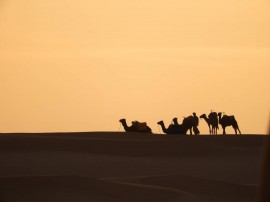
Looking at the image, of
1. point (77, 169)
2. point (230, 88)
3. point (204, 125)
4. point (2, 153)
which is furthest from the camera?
point (204, 125)

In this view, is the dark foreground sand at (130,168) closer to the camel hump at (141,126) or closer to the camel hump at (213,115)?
the camel hump at (141,126)

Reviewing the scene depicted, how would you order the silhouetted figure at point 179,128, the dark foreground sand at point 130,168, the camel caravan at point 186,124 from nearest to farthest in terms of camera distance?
the dark foreground sand at point 130,168 → the camel caravan at point 186,124 → the silhouetted figure at point 179,128

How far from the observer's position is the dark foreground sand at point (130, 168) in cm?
232

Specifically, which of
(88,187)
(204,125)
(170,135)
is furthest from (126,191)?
(204,125)

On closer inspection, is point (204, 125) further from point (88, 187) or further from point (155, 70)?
point (88, 187)

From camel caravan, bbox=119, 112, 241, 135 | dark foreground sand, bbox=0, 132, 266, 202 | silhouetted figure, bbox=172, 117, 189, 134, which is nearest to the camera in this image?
dark foreground sand, bbox=0, 132, 266, 202

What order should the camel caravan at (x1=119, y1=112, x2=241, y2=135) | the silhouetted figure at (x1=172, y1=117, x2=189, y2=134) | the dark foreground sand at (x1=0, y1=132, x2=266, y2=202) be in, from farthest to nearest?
the silhouetted figure at (x1=172, y1=117, x2=189, y2=134) < the camel caravan at (x1=119, y1=112, x2=241, y2=135) < the dark foreground sand at (x1=0, y1=132, x2=266, y2=202)

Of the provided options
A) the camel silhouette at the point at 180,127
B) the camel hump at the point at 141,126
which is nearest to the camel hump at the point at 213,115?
the camel silhouette at the point at 180,127

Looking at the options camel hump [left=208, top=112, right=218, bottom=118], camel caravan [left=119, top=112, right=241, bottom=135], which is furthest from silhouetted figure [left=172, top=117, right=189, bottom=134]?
camel hump [left=208, top=112, right=218, bottom=118]

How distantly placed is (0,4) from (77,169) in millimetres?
2439

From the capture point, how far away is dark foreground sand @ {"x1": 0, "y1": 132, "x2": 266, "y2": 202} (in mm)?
2324

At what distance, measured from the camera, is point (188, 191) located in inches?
94.3

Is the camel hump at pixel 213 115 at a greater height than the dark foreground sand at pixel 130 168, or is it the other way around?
the camel hump at pixel 213 115

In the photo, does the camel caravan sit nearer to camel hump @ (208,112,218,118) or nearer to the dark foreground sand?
camel hump @ (208,112,218,118)
